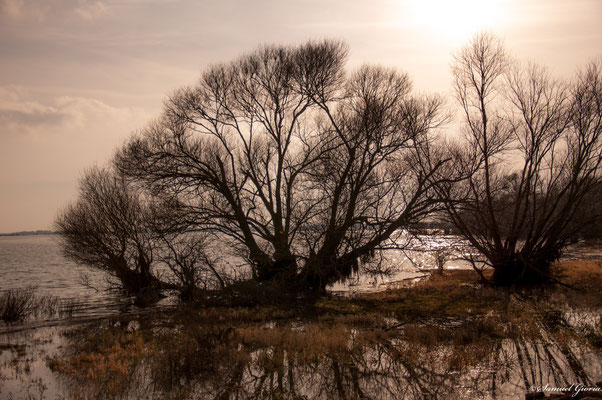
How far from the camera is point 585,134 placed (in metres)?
21.2

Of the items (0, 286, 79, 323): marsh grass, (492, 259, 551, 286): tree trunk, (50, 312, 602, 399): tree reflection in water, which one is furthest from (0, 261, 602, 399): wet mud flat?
(492, 259, 551, 286): tree trunk

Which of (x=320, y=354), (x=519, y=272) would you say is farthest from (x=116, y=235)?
(x=519, y=272)

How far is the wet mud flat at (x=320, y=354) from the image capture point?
29.8 ft

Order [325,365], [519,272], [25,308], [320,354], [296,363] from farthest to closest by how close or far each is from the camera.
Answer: [519,272], [25,308], [320,354], [296,363], [325,365]

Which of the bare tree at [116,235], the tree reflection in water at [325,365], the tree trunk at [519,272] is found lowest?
A: the tree reflection in water at [325,365]


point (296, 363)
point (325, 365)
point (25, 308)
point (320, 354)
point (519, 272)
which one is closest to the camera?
point (325, 365)

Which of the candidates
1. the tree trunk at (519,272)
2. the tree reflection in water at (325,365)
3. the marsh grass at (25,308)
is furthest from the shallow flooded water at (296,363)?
the tree trunk at (519,272)

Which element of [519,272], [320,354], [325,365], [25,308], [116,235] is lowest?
[325,365]

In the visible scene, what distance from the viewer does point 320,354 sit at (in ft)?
36.4

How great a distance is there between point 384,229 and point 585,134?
9659mm

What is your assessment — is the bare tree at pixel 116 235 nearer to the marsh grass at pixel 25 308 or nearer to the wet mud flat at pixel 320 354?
the marsh grass at pixel 25 308

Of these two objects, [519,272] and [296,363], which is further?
[519,272]

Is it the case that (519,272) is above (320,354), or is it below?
above

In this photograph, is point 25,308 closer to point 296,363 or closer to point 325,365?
point 296,363
